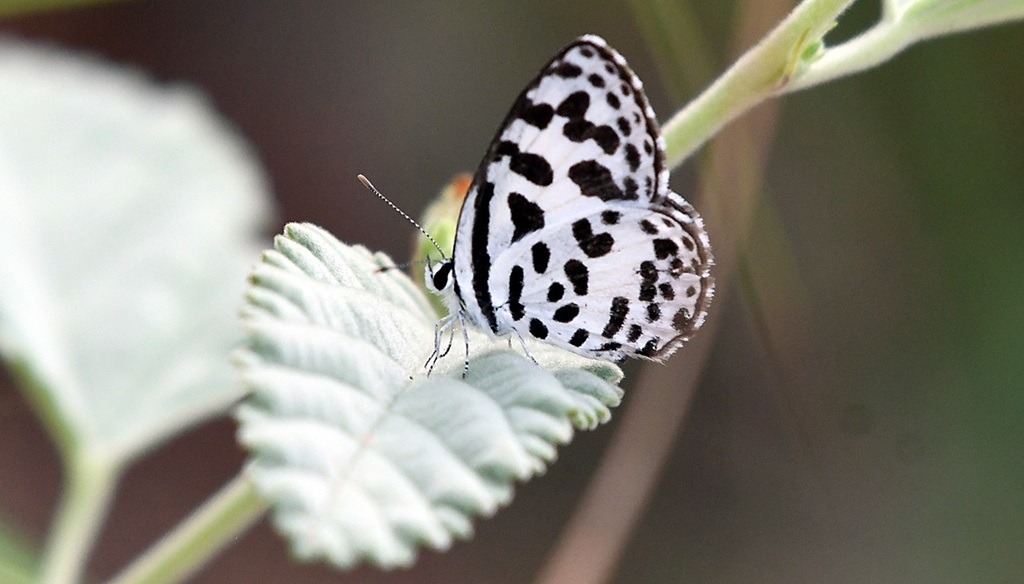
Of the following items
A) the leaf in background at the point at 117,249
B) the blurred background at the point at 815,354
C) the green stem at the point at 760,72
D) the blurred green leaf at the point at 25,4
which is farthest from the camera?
the blurred background at the point at 815,354

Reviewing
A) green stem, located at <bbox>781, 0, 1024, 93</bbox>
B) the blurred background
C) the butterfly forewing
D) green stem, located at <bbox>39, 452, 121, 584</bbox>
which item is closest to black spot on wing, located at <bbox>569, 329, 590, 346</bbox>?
the butterfly forewing

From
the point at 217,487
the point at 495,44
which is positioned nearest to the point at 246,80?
the point at 495,44

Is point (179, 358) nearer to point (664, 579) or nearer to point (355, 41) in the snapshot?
point (664, 579)

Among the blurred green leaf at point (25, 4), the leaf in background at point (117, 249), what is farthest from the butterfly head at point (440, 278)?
the blurred green leaf at point (25, 4)

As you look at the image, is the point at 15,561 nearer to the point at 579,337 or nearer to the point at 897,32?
the point at 579,337

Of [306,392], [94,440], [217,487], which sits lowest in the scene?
[217,487]

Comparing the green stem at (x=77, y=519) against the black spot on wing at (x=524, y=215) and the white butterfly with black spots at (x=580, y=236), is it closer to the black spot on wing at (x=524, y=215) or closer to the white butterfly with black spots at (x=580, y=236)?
the white butterfly with black spots at (x=580, y=236)
